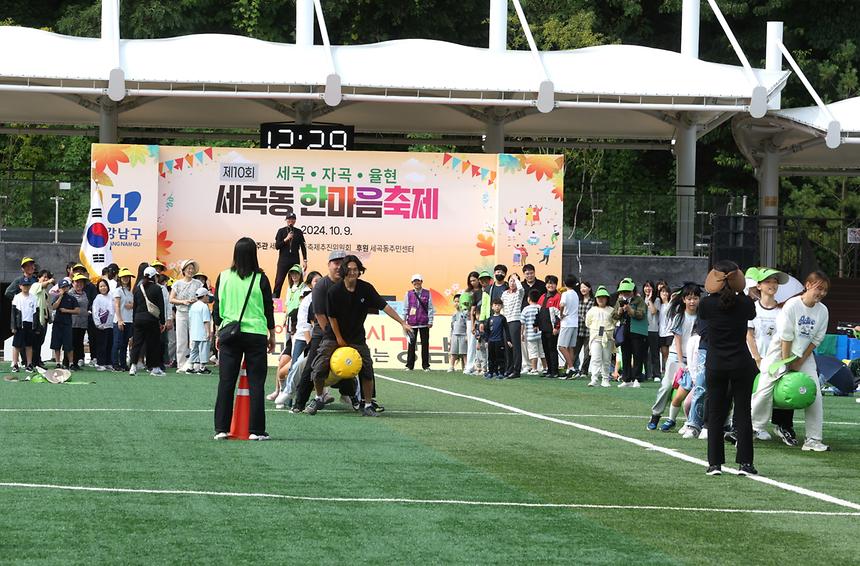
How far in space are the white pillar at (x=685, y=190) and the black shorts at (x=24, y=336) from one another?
1658 centimetres

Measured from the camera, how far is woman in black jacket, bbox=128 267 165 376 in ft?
86.7

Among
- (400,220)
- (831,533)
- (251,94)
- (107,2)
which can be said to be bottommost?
(831,533)

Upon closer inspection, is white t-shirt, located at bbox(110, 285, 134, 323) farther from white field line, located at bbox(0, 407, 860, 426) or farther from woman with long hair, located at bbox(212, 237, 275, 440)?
woman with long hair, located at bbox(212, 237, 275, 440)

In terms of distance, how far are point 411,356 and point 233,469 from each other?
17359mm

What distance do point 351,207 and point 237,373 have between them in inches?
779

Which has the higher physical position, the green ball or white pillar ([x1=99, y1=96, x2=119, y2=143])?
white pillar ([x1=99, y1=96, x2=119, y2=143])

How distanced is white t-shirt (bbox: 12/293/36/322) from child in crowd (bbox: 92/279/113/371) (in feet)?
4.31

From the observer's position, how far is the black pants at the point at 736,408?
506 inches

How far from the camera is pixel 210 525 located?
9539 mm


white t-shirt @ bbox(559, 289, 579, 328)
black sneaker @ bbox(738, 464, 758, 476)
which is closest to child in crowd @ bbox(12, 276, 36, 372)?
white t-shirt @ bbox(559, 289, 579, 328)

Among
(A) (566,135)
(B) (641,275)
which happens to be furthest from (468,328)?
(A) (566,135)

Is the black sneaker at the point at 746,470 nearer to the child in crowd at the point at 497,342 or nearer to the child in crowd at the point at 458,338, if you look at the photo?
the child in crowd at the point at 497,342

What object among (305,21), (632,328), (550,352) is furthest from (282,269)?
(632,328)

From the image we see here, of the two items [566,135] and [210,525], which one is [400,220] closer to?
[566,135]
